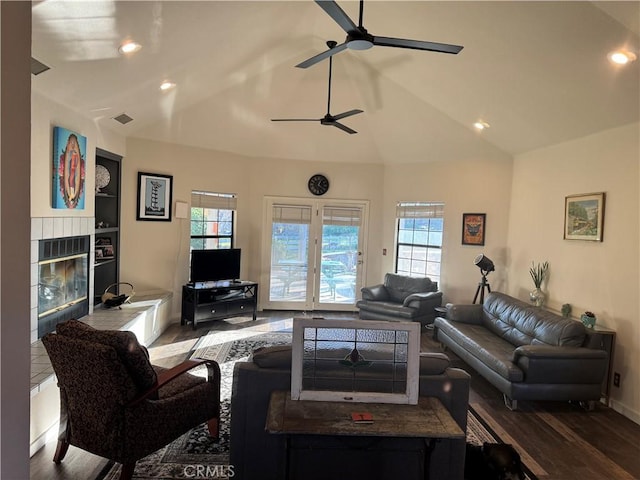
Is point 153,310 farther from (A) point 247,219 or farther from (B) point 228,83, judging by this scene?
(B) point 228,83

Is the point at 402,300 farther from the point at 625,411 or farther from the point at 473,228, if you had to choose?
the point at 625,411

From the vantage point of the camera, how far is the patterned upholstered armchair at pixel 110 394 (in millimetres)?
2268

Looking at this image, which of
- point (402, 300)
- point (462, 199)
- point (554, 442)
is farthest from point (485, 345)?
point (462, 199)

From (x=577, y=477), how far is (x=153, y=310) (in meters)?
4.52

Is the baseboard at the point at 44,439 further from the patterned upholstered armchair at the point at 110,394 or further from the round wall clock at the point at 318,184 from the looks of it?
the round wall clock at the point at 318,184

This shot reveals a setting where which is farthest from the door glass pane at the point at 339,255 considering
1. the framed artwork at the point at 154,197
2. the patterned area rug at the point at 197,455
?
the patterned area rug at the point at 197,455

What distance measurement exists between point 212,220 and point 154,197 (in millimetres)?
1008

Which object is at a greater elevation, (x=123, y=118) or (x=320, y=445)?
(x=123, y=118)

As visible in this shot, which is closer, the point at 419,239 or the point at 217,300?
the point at 217,300

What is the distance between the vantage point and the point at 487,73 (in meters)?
4.07

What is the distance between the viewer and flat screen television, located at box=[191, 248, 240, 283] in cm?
588

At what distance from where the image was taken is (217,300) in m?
5.93

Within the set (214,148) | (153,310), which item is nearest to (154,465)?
(153,310)

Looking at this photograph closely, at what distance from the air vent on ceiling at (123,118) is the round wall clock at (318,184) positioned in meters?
3.05
